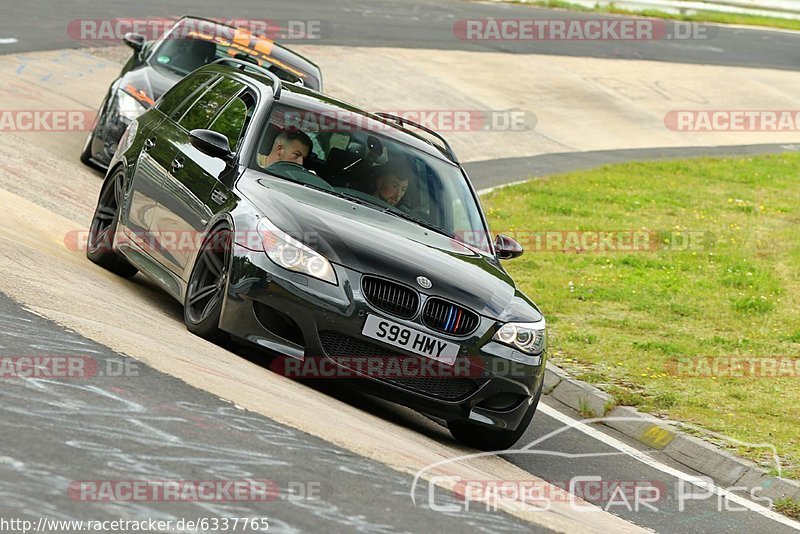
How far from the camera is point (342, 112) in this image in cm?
935

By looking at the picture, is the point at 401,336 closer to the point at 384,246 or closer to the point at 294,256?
the point at 384,246

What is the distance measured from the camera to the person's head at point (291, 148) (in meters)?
8.88

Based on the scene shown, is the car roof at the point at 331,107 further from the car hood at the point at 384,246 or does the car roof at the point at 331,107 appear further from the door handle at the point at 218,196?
the door handle at the point at 218,196

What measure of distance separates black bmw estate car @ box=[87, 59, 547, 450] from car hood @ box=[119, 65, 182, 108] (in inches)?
172

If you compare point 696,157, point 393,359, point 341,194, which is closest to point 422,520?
point 393,359

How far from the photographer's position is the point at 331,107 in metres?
9.38

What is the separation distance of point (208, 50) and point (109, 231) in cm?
607

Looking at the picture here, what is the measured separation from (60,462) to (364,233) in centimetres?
A: 329

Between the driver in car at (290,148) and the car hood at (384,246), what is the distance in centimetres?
28

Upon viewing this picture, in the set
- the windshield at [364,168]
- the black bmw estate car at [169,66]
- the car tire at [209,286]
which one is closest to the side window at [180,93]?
the windshield at [364,168]

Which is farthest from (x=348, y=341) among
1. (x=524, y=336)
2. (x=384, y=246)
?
(x=524, y=336)

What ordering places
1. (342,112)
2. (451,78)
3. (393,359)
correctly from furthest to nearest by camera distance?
1. (451,78)
2. (342,112)
3. (393,359)

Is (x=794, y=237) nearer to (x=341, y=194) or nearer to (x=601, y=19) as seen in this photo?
(x=341, y=194)

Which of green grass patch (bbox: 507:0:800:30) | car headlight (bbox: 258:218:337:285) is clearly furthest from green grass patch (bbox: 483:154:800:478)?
green grass patch (bbox: 507:0:800:30)
